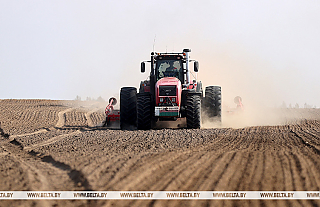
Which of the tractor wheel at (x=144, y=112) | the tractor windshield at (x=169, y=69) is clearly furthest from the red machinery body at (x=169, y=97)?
the tractor windshield at (x=169, y=69)

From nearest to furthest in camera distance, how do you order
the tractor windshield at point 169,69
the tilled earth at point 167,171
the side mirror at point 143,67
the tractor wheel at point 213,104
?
the tilled earth at point 167,171 < the side mirror at point 143,67 < the tractor windshield at point 169,69 < the tractor wheel at point 213,104

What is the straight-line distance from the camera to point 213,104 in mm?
15336

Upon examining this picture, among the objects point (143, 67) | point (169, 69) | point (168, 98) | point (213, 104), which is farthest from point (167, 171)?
point (213, 104)

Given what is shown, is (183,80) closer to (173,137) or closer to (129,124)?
(129,124)

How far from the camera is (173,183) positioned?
4.96m

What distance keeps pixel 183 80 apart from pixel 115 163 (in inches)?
334

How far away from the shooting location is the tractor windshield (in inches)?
563

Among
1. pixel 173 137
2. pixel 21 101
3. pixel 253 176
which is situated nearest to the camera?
pixel 253 176

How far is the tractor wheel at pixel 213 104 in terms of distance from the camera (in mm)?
15352

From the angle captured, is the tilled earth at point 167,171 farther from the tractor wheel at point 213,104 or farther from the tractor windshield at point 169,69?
the tractor wheel at point 213,104

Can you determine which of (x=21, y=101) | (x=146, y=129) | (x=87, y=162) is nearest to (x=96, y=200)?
(x=87, y=162)

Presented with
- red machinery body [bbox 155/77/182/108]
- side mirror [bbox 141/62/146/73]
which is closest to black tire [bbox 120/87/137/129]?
side mirror [bbox 141/62/146/73]

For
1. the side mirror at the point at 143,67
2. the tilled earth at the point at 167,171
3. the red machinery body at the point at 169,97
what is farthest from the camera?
the side mirror at the point at 143,67

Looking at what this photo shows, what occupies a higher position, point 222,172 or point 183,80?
point 183,80
